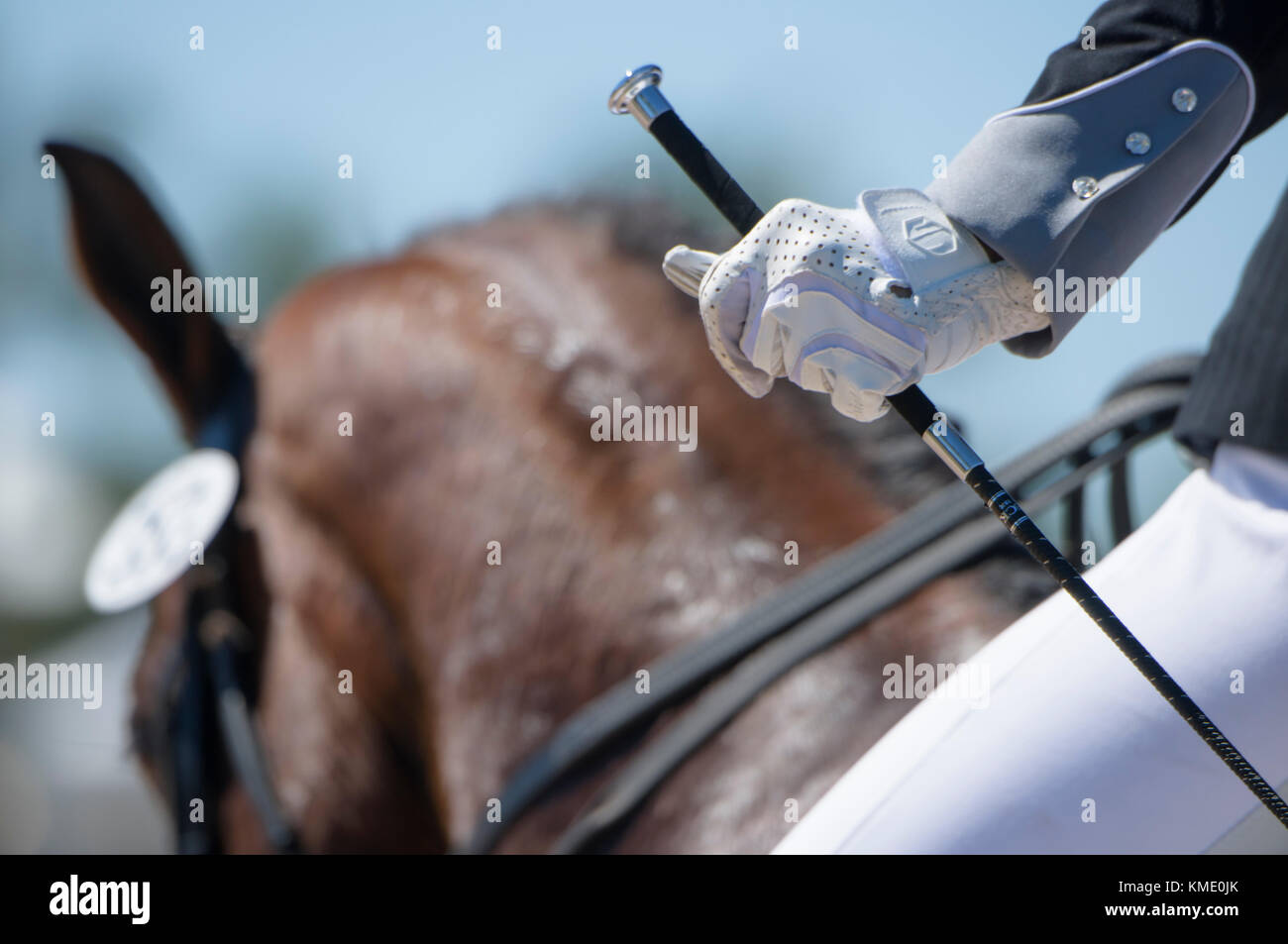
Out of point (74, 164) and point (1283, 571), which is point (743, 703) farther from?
point (74, 164)

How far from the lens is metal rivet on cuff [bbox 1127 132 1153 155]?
1.02m

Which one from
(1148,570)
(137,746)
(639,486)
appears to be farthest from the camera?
(137,746)

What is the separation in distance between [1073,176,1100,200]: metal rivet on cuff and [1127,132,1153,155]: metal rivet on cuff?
0.05 m

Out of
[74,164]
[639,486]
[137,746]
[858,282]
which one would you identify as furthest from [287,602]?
[858,282]

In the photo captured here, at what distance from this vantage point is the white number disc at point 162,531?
76.8 inches

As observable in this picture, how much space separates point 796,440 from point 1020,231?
2.23 feet

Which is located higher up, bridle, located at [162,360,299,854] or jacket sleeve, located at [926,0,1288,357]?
jacket sleeve, located at [926,0,1288,357]

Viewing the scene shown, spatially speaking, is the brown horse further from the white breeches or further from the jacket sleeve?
the jacket sleeve

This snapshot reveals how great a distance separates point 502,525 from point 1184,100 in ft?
3.34

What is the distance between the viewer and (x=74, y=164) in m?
1.99

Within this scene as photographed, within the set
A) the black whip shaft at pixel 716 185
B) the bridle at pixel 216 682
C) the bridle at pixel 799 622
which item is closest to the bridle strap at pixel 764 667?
the bridle at pixel 799 622

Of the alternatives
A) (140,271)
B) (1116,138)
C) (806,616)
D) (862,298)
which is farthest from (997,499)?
(140,271)

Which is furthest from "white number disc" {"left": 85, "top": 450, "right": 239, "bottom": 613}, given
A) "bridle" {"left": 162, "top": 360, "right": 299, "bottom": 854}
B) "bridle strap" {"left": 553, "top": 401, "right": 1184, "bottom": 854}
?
"bridle strap" {"left": 553, "top": 401, "right": 1184, "bottom": 854}

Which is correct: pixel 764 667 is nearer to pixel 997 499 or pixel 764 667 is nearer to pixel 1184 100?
pixel 997 499
